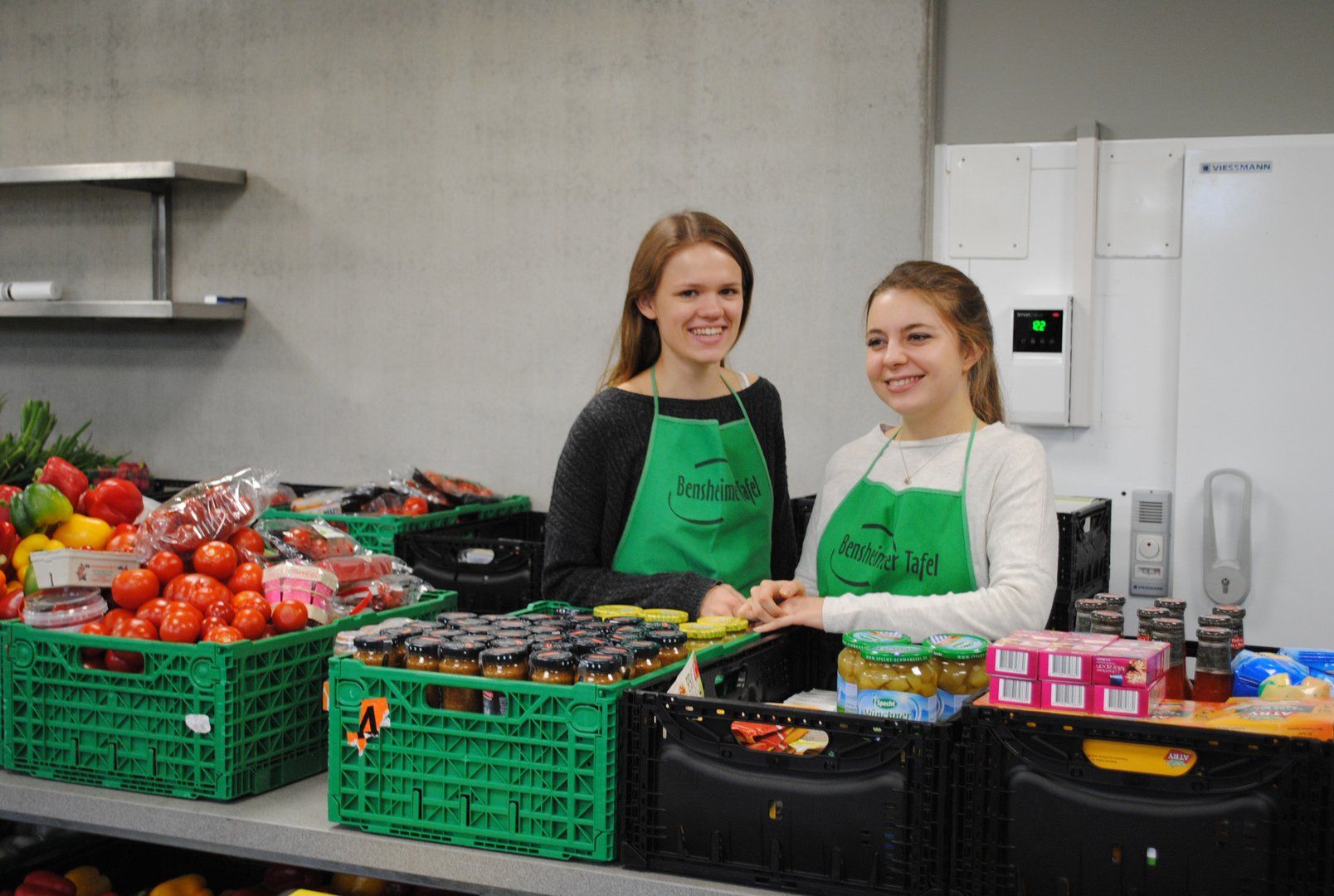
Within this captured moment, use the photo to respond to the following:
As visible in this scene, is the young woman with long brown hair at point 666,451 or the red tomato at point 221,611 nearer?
the red tomato at point 221,611

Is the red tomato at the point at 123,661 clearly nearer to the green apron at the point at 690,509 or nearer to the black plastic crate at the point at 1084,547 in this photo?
the green apron at the point at 690,509

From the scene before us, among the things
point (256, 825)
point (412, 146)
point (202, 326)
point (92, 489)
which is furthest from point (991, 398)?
point (202, 326)

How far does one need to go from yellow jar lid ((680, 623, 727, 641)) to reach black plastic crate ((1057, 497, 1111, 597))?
1.38m

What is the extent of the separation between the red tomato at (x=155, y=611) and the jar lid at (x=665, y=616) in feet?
2.52

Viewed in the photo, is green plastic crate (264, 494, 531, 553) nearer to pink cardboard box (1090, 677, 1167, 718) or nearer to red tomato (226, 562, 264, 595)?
red tomato (226, 562, 264, 595)

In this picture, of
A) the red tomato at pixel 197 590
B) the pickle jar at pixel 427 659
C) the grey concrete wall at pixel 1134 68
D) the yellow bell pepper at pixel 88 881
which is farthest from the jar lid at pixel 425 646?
the grey concrete wall at pixel 1134 68

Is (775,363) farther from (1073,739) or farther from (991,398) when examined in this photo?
(1073,739)

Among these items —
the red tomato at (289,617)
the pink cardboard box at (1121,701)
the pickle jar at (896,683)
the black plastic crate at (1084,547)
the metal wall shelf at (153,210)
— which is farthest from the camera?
the metal wall shelf at (153,210)

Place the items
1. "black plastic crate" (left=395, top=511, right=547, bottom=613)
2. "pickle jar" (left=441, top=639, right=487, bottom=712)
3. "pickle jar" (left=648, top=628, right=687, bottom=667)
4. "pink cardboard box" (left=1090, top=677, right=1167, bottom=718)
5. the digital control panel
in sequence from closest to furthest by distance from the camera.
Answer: "pink cardboard box" (left=1090, top=677, right=1167, bottom=718) → "pickle jar" (left=441, top=639, right=487, bottom=712) → "pickle jar" (left=648, top=628, right=687, bottom=667) → "black plastic crate" (left=395, top=511, right=547, bottom=613) → the digital control panel

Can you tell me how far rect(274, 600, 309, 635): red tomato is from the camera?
2135mm

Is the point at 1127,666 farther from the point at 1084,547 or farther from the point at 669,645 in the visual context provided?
the point at 1084,547

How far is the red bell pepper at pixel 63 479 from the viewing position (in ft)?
8.23

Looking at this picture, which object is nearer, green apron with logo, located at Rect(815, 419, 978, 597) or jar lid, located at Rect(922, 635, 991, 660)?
jar lid, located at Rect(922, 635, 991, 660)

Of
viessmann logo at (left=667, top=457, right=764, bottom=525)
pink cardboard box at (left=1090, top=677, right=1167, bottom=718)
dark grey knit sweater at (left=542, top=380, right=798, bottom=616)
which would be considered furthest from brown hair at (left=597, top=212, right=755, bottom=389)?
pink cardboard box at (left=1090, top=677, right=1167, bottom=718)
